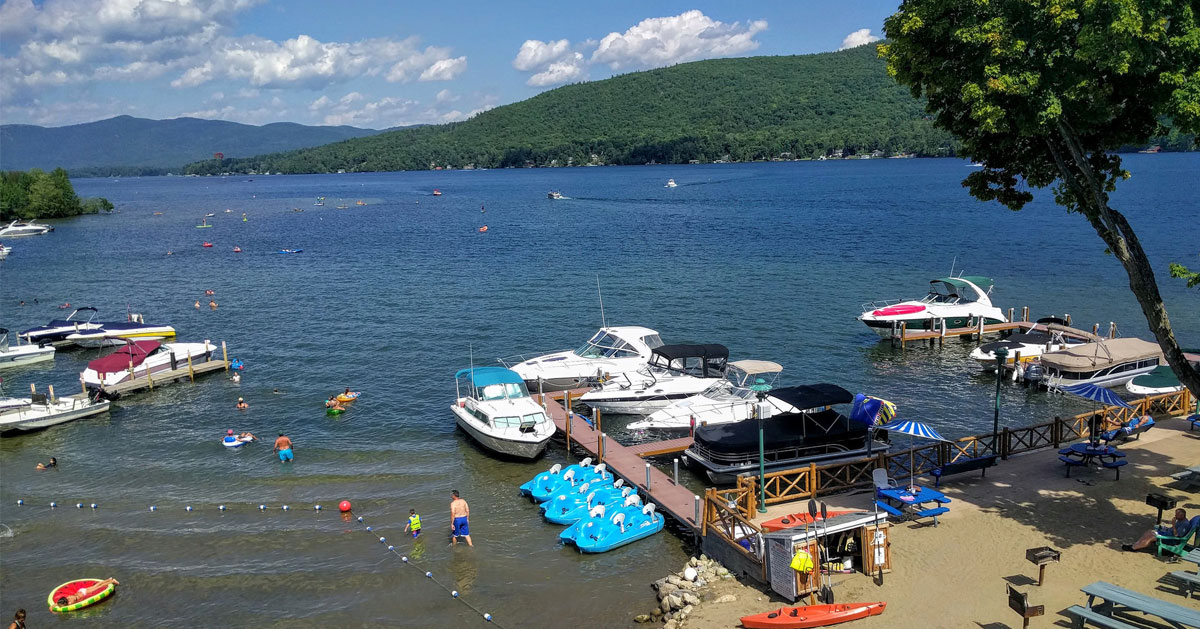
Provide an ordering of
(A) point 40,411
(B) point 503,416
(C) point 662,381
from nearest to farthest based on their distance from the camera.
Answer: (B) point 503,416 < (A) point 40,411 < (C) point 662,381

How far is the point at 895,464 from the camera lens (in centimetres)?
2192

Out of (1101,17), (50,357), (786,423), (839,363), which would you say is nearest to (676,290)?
(839,363)

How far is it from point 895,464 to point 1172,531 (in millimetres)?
6609

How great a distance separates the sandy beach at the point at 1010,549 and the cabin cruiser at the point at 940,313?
71.0 ft

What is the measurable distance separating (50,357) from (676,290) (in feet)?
126

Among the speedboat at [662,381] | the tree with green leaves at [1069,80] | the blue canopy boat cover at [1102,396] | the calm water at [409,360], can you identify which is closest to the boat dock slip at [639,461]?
the calm water at [409,360]

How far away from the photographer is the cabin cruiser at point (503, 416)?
26859mm

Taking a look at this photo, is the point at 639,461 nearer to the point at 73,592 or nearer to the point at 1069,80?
the point at 73,592

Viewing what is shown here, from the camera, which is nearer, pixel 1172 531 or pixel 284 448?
pixel 1172 531

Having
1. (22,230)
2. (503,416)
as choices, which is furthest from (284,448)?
(22,230)

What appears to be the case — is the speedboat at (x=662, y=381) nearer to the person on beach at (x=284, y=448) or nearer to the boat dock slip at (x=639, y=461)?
the boat dock slip at (x=639, y=461)

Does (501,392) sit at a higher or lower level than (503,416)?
higher

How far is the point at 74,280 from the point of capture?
68.2m

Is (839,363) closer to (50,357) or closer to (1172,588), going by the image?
(1172,588)
